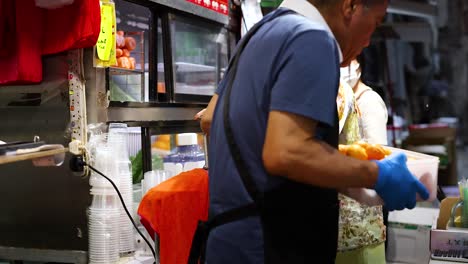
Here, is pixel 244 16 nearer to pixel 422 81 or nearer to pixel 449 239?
pixel 449 239

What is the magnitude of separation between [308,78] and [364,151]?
354 millimetres

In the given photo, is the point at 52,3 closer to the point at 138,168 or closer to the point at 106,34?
the point at 106,34

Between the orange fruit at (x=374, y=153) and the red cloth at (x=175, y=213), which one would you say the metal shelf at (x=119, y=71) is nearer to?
the red cloth at (x=175, y=213)

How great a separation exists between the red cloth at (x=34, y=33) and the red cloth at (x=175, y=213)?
74 centimetres

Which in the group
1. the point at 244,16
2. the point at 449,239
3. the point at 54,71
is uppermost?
the point at 244,16

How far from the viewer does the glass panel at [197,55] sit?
3240mm

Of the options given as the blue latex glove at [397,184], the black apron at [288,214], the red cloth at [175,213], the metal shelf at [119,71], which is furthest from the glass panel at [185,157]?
the blue latex glove at [397,184]

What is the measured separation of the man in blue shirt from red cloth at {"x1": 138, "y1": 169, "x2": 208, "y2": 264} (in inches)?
23.5

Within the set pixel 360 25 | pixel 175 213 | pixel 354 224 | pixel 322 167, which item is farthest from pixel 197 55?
pixel 322 167

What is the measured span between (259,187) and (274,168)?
0.10 metres

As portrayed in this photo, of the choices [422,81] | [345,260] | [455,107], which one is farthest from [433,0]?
[345,260]

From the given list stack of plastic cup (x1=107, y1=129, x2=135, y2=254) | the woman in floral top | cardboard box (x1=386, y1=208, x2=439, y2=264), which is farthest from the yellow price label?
cardboard box (x1=386, y1=208, x2=439, y2=264)

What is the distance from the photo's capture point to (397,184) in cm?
123

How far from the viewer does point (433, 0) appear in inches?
227
